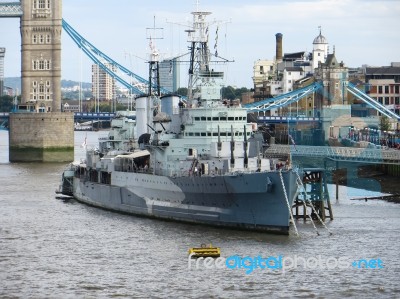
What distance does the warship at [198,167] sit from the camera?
41.4m

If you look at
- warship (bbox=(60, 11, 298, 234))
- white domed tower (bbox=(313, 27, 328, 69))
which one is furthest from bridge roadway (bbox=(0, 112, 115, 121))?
warship (bbox=(60, 11, 298, 234))

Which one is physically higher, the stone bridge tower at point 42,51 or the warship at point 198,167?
the stone bridge tower at point 42,51

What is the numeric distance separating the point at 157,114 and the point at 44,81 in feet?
168

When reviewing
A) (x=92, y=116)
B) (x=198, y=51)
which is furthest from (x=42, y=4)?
(x=198, y=51)

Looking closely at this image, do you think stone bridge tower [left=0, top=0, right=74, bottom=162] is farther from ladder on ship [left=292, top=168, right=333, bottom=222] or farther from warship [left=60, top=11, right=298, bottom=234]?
ladder on ship [left=292, top=168, right=333, bottom=222]

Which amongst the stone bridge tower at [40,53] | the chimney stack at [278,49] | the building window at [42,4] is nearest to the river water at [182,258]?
the stone bridge tower at [40,53]

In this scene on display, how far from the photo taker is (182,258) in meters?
37.0

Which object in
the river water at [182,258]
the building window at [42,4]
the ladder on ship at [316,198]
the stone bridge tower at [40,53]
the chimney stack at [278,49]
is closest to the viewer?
the river water at [182,258]

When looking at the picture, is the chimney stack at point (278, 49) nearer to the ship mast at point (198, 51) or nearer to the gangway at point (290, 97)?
the gangway at point (290, 97)

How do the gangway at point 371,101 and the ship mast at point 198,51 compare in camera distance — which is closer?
the ship mast at point 198,51

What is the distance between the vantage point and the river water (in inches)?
1276

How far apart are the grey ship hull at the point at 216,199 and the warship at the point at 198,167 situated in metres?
0.03

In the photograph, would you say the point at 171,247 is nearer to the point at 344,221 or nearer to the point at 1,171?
the point at 344,221

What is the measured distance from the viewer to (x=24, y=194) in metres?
60.7
